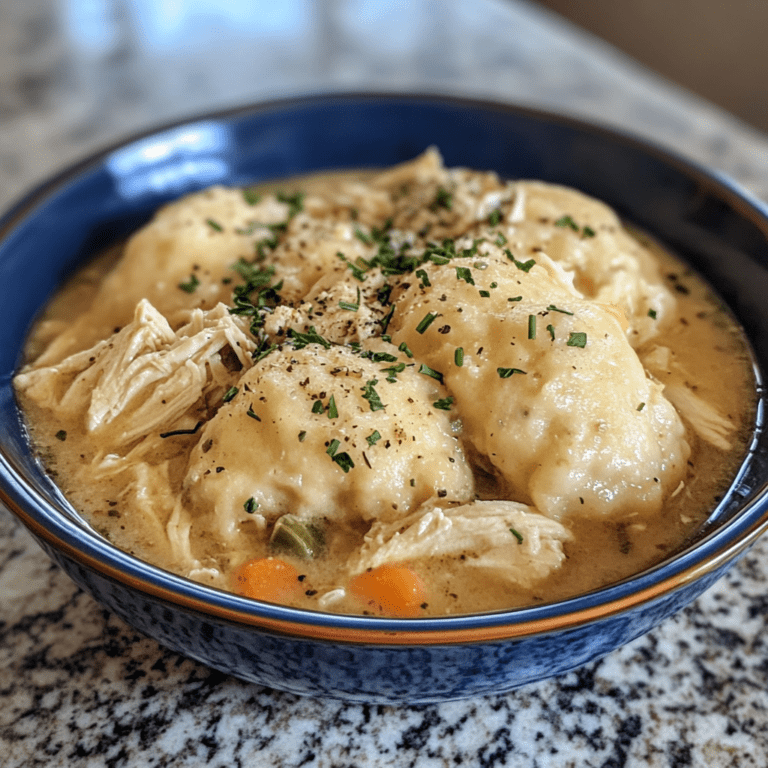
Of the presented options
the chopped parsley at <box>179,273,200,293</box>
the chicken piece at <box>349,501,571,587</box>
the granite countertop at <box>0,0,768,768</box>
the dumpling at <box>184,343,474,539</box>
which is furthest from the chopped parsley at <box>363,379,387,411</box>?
the chopped parsley at <box>179,273,200,293</box>

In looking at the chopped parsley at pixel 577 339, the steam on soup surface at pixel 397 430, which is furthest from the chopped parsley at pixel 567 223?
the chopped parsley at pixel 577 339

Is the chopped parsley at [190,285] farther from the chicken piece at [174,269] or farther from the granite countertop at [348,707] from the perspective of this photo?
the granite countertop at [348,707]

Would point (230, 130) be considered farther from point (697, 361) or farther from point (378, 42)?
point (378, 42)

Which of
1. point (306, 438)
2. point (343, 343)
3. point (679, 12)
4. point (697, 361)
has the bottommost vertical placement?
point (306, 438)

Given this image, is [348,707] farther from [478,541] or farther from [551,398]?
[551,398]

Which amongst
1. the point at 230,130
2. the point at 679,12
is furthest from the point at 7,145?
the point at 679,12
